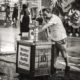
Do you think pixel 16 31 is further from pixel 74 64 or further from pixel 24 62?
pixel 74 64

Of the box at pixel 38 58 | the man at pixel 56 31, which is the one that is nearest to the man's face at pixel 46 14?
the man at pixel 56 31

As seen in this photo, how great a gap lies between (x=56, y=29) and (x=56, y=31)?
0.04m

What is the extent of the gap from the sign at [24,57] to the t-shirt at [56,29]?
0.49 metres

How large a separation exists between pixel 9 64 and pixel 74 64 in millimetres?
1244

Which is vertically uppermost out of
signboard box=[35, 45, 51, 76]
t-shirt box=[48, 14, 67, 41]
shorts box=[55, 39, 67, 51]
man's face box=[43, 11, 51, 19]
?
man's face box=[43, 11, 51, 19]

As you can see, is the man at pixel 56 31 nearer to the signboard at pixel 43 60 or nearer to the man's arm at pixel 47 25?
the man's arm at pixel 47 25

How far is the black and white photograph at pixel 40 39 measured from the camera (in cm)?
414

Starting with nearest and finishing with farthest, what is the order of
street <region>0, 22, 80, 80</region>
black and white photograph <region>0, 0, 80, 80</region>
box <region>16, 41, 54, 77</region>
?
black and white photograph <region>0, 0, 80, 80</region>, box <region>16, 41, 54, 77</region>, street <region>0, 22, 80, 80</region>

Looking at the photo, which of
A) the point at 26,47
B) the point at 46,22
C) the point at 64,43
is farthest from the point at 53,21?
the point at 26,47

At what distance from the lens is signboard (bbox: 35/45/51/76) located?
4305 mm

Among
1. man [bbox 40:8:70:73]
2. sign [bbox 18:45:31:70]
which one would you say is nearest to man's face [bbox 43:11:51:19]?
man [bbox 40:8:70:73]

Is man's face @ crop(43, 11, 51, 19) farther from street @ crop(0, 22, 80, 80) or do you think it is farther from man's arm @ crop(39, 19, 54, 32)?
street @ crop(0, 22, 80, 80)

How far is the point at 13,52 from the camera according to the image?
4594 millimetres

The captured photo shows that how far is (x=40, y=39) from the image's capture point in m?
4.27
